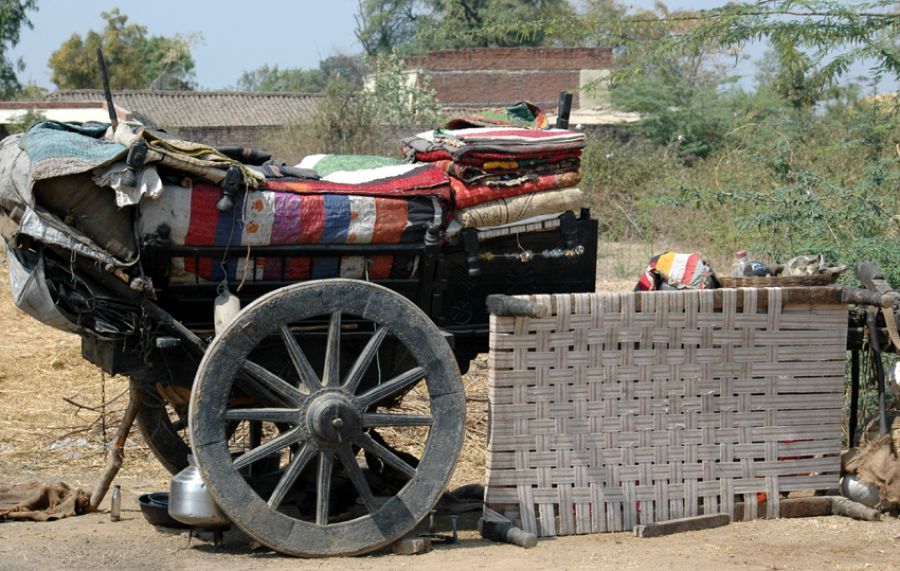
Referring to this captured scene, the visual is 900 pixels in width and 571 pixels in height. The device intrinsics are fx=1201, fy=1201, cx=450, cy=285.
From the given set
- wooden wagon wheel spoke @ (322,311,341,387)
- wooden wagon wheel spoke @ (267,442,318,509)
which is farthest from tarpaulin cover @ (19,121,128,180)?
wooden wagon wheel spoke @ (267,442,318,509)

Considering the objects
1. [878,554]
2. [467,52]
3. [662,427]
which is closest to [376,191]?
[662,427]

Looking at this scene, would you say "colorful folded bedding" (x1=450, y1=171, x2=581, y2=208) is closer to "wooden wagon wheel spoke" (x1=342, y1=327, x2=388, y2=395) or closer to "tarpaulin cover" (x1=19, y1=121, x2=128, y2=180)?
"wooden wagon wheel spoke" (x1=342, y1=327, x2=388, y2=395)

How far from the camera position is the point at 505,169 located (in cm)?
550

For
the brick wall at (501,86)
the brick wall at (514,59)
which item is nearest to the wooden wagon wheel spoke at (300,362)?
the brick wall at (501,86)

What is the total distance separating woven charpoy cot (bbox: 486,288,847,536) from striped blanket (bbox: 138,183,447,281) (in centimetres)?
60

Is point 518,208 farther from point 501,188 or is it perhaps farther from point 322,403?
point 322,403

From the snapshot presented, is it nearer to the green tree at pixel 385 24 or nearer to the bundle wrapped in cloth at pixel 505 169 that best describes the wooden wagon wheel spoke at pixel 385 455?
the bundle wrapped in cloth at pixel 505 169

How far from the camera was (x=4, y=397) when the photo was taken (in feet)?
28.0

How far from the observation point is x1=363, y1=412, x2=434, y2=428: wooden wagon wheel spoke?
4.99 meters

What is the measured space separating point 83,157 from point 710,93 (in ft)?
72.0

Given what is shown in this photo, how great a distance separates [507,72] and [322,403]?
98.9 feet

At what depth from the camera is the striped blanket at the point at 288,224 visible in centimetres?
488

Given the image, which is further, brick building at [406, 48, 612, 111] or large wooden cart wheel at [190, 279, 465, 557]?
brick building at [406, 48, 612, 111]

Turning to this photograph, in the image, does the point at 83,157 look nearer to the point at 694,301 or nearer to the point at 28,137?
the point at 28,137
